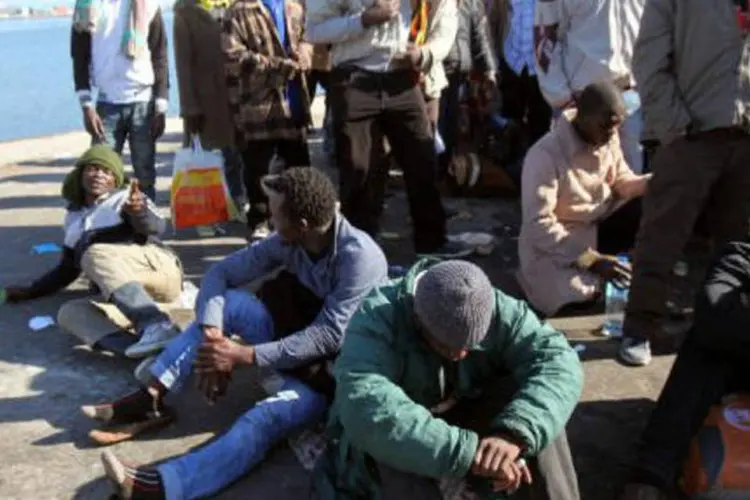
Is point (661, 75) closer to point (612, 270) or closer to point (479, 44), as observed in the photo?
point (612, 270)

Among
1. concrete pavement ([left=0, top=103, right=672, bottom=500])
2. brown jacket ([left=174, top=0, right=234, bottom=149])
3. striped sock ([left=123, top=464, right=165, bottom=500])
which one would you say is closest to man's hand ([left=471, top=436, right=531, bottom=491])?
concrete pavement ([left=0, top=103, right=672, bottom=500])

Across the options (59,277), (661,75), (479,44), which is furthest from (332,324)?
(479,44)

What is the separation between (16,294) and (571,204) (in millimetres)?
2961

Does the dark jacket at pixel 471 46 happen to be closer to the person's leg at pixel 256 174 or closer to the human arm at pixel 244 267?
the person's leg at pixel 256 174

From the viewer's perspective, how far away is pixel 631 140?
17.5 ft

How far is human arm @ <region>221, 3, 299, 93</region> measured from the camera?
5348 mm

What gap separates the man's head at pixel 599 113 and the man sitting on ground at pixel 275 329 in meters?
1.53

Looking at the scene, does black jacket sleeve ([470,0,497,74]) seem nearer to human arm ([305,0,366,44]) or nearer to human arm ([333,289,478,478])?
human arm ([305,0,366,44])

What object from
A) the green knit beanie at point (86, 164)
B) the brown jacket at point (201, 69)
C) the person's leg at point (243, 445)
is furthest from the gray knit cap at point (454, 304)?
the brown jacket at point (201, 69)

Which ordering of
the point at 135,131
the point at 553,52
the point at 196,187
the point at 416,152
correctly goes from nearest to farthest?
the point at 416,152 → the point at 553,52 → the point at 135,131 → the point at 196,187

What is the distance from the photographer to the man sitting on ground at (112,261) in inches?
169

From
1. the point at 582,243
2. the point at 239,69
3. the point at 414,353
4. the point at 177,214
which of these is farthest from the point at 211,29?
the point at 414,353

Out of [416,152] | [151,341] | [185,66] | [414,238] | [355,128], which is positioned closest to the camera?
[151,341]

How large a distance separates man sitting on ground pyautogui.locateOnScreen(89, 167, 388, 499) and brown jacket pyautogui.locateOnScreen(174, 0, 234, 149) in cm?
240
